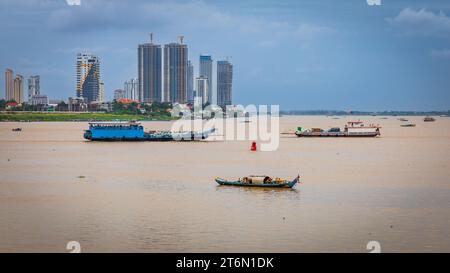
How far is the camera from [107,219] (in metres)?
11.0

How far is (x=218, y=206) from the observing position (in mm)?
12375

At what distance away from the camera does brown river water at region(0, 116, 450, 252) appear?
934 centimetres

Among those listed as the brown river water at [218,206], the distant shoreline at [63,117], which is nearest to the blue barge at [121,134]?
the brown river water at [218,206]

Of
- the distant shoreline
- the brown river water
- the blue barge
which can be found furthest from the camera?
the distant shoreline

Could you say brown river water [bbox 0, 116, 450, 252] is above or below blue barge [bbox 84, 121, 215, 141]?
below

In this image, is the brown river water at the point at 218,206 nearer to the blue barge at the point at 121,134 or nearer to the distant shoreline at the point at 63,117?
the blue barge at the point at 121,134

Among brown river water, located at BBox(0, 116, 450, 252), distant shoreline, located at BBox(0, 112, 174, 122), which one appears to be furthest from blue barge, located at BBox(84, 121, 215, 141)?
distant shoreline, located at BBox(0, 112, 174, 122)

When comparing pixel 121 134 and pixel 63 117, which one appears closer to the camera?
pixel 121 134

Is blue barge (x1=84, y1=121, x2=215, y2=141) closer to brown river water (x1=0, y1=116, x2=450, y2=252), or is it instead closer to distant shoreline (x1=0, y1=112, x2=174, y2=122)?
brown river water (x1=0, y1=116, x2=450, y2=252)

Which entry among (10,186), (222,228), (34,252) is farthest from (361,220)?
(10,186)

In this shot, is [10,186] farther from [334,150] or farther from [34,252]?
[334,150]

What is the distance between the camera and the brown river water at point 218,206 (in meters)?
9.34

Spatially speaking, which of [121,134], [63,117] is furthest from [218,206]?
[63,117]

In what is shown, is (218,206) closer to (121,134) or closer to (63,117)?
(121,134)
